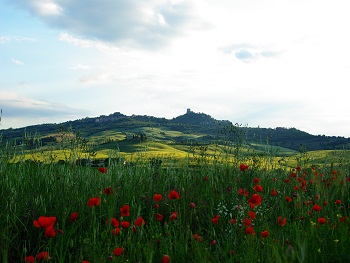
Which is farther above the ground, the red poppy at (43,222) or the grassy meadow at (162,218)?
the red poppy at (43,222)

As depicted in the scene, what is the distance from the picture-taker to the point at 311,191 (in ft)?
20.3

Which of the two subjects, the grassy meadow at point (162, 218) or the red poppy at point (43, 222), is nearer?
the red poppy at point (43, 222)

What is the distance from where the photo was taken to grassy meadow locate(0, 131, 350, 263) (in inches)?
127

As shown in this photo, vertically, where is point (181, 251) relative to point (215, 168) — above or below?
below

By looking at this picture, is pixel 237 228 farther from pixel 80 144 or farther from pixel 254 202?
pixel 80 144

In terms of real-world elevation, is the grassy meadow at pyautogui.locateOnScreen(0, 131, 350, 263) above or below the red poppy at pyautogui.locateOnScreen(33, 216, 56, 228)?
below

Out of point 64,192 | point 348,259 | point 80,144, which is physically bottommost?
point 348,259

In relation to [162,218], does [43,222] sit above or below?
above

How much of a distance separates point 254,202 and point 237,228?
572 mm

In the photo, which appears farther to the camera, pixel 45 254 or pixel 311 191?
pixel 311 191

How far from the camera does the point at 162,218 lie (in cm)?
460

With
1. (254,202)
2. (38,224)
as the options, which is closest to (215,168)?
(254,202)

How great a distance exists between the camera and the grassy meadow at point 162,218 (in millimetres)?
3235

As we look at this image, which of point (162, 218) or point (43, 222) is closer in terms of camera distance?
point (43, 222)
